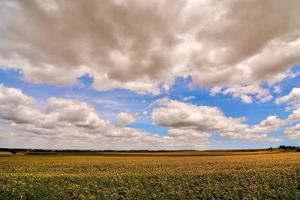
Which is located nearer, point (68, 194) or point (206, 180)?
point (68, 194)

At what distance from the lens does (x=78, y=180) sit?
2697cm

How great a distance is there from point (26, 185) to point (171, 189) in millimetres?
12451

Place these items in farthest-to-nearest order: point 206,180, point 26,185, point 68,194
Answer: point 206,180 → point 26,185 → point 68,194

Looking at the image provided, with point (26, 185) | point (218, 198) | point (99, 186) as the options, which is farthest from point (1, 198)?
point (218, 198)

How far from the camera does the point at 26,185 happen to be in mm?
23141

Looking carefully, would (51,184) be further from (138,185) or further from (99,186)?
(138,185)

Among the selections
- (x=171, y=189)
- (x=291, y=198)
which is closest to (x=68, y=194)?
(x=171, y=189)

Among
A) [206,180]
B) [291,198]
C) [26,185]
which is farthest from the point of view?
[206,180]

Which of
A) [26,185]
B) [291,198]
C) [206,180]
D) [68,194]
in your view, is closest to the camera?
[291,198]

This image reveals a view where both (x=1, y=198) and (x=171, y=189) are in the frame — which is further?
(x=171, y=189)

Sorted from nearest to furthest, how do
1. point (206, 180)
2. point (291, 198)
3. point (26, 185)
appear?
point (291, 198)
point (26, 185)
point (206, 180)

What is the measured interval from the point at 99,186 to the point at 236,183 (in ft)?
39.5

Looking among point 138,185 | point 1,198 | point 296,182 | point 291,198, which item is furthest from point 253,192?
point 1,198

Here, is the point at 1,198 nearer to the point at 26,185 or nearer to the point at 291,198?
the point at 26,185
